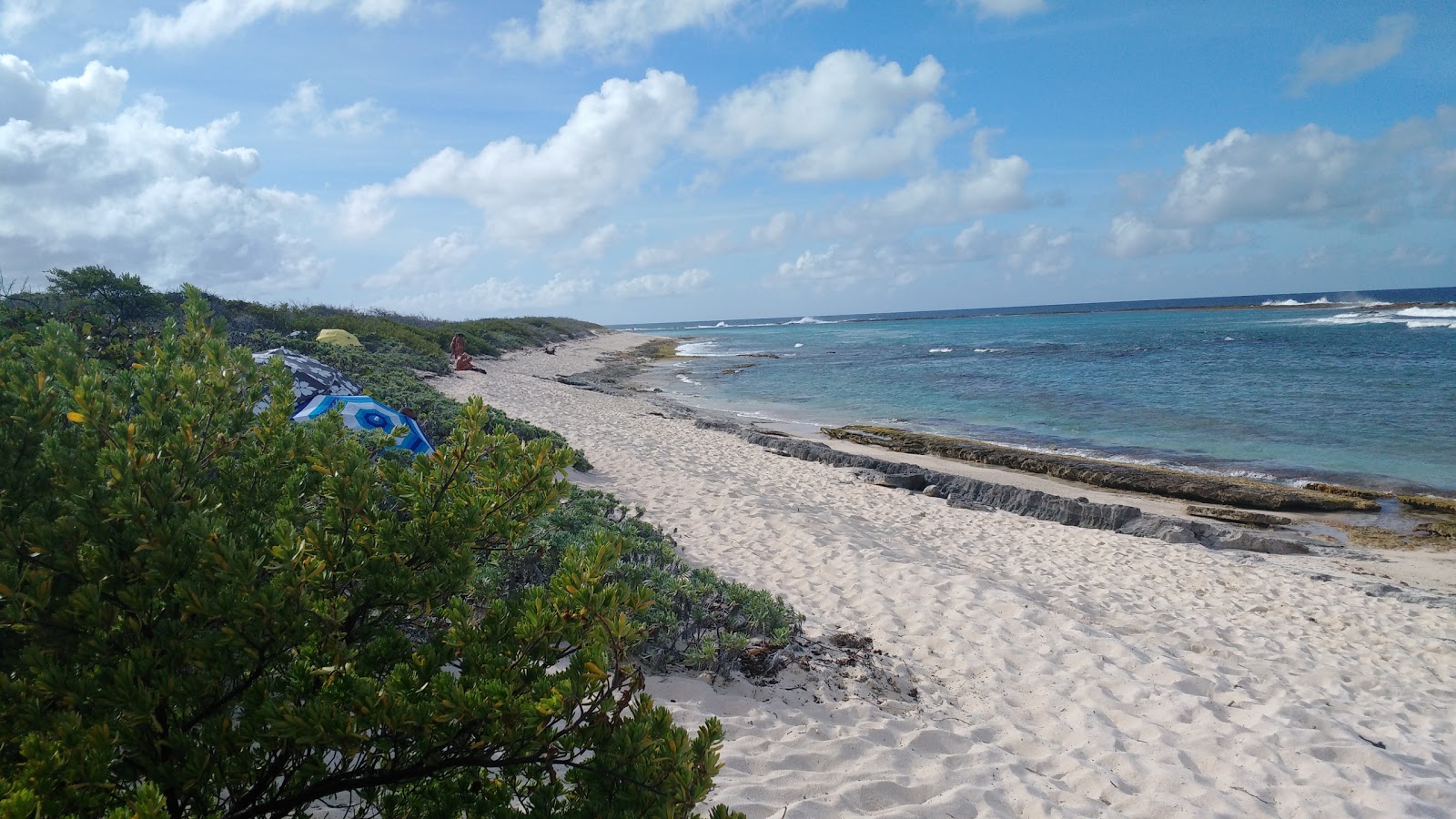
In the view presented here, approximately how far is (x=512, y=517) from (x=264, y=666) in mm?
753

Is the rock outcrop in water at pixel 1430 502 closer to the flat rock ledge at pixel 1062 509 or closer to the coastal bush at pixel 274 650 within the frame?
the flat rock ledge at pixel 1062 509

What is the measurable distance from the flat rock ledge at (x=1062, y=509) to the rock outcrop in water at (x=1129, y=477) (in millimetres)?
1699

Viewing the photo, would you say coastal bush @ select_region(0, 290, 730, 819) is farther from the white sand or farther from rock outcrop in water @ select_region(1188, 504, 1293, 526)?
rock outcrop in water @ select_region(1188, 504, 1293, 526)

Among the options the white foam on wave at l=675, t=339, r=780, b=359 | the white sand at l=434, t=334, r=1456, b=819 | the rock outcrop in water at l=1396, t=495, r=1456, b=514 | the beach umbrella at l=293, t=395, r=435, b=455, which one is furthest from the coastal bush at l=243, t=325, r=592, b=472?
the white foam on wave at l=675, t=339, r=780, b=359

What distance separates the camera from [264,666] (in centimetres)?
182

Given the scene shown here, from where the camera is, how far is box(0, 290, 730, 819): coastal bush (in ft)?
5.45

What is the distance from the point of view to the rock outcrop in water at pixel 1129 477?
39.4ft

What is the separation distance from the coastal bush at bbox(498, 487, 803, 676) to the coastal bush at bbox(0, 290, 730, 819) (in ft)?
→ 7.11

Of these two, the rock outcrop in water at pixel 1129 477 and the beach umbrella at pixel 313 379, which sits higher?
the beach umbrella at pixel 313 379

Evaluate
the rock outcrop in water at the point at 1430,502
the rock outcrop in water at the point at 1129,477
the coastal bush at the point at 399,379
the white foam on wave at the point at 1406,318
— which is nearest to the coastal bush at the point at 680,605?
the coastal bush at the point at 399,379

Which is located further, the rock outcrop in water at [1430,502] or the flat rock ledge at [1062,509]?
the rock outcrop in water at [1430,502]

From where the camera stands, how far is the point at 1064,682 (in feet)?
17.5

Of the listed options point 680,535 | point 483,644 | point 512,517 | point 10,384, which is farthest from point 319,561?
point 680,535

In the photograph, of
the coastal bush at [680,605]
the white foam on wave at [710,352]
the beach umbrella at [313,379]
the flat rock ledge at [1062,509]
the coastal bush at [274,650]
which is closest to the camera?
the coastal bush at [274,650]
